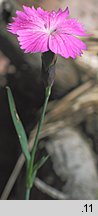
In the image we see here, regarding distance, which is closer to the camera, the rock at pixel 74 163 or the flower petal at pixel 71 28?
the flower petal at pixel 71 28

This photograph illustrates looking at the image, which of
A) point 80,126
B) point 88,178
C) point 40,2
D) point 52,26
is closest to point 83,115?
point 80,126

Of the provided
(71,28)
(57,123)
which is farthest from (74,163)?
(71,28)

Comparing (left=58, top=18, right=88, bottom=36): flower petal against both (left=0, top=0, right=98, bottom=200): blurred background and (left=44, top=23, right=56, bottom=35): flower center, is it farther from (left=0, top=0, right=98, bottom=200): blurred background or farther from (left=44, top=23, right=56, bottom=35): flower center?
(left=0, top=0, right=98, bottom=200): blurred background

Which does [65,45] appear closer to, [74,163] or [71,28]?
[71,28]

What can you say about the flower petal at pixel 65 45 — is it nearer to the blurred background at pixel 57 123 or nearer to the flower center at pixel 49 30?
the flower center at pixel 49 30

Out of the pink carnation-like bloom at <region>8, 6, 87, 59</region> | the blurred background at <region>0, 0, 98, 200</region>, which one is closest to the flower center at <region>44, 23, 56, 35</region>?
the pink carnation-like bloom at <region>8, 6, 87, 59</region>

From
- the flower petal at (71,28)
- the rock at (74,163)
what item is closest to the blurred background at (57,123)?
the rock at (74,163)

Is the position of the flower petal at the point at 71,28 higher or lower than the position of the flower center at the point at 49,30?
lower
